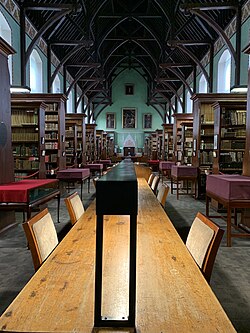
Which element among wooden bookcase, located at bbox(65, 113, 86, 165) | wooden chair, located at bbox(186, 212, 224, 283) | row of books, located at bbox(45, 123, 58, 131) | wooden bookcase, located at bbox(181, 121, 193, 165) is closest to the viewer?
wooden chair, located at bbox(186, 212, 224, 283)

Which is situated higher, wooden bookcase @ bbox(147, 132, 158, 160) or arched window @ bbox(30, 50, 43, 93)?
arched window @ bbox(30, 50, 43, 93)

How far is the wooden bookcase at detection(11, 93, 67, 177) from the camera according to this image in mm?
8773

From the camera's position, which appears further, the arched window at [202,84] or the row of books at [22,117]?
the arched window at [202,84]

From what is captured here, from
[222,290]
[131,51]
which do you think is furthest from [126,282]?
[131,51]

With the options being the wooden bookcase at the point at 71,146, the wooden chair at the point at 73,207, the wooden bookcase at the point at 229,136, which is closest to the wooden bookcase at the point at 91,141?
the wooden bookcase at the point at 71,146

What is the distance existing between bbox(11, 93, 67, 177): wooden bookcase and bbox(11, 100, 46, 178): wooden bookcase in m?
1.09

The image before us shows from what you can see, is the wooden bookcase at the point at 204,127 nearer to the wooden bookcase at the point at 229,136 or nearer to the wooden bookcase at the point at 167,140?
the wooden bookcase at the point at 229,136

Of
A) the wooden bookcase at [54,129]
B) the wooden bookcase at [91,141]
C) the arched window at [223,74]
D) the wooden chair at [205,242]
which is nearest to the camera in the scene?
the wooden chair at [205,242]

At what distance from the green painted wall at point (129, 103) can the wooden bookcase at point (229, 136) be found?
1968 centimetres

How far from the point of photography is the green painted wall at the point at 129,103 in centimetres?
2703

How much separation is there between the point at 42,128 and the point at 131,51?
18105 millimetres

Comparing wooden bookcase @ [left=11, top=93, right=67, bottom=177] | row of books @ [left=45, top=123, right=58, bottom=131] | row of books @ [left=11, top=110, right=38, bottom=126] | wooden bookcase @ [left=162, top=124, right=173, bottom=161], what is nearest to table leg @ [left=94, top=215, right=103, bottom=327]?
row of books @ [left=11, top=110, right=38, bottom=126]

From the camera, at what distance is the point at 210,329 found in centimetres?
99

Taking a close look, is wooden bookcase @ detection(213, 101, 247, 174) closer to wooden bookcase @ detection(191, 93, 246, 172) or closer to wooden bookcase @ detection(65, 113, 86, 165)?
wooden bookcase @ detection(191, 93, 246, 172)
